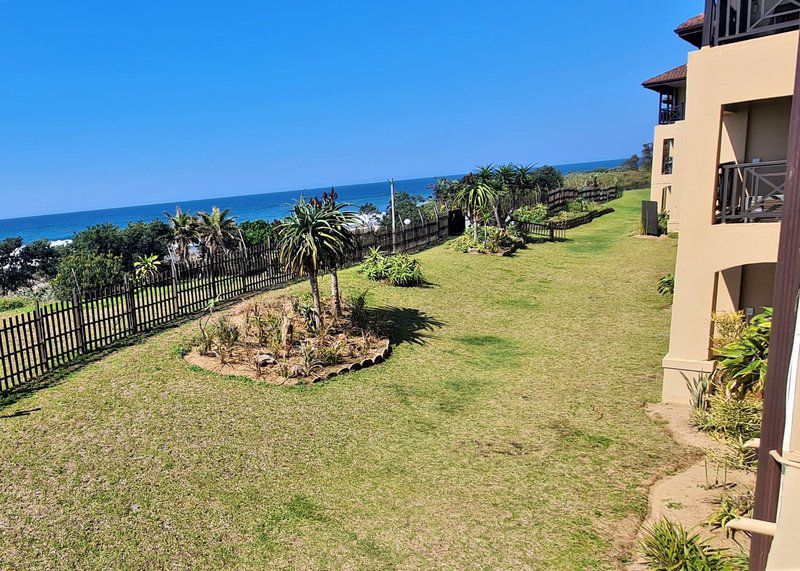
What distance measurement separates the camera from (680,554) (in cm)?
523

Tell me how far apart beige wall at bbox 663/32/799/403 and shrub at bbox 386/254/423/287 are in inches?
372

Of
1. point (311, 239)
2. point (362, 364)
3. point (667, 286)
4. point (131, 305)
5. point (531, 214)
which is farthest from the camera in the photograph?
point (531, 214)

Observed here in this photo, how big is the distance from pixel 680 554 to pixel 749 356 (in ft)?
13.4

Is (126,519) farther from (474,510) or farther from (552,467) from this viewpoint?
(552,467)

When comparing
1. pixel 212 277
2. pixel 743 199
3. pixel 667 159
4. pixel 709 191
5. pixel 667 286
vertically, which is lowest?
pixel 667 286

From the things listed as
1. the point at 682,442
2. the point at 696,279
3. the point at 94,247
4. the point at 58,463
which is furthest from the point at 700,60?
the point at 94,247

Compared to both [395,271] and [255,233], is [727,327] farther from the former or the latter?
[255,233]

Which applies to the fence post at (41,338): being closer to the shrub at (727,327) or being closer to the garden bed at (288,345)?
the garden bed at (288,345)

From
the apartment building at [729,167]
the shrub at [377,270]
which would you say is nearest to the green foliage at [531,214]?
the shrub at [377,270]

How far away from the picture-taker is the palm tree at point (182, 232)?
1239 inches

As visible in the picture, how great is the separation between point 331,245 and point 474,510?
281 inches

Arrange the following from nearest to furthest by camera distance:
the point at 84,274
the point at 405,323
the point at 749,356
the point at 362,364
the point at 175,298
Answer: the point at 749,356, the point at 362,364, the point at 175,298, the point at 405,323, the point at 84,274

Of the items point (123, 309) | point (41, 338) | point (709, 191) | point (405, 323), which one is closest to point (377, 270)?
point (405, 323)

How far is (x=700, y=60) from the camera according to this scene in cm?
845
